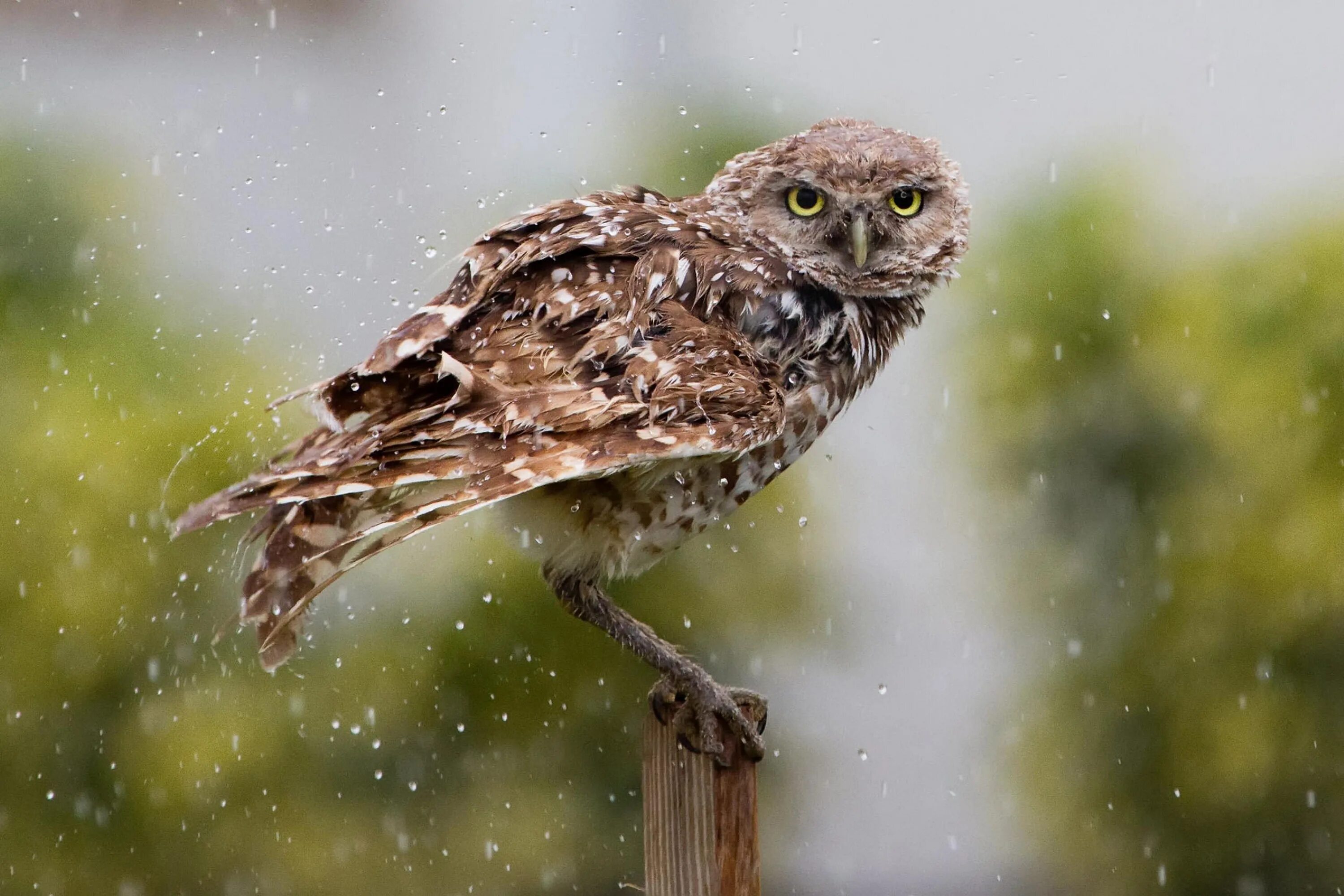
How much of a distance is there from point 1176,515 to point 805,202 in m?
2.51

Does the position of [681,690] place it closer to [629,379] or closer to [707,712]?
[707,712]

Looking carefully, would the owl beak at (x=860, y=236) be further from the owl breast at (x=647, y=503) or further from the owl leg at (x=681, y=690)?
the owl leg at (x=681, y=690)

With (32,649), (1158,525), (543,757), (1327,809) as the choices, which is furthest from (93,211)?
(1327,809)

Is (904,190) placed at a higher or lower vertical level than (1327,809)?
higher

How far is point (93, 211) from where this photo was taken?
3.75 metres

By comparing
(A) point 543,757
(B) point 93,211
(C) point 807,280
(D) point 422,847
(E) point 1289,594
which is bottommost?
(D) point 422,847

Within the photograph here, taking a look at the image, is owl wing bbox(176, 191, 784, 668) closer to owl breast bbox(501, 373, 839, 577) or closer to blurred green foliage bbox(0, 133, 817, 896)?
owl breast bbox(501, 373, 839, 577)

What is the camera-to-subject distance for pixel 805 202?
165cm

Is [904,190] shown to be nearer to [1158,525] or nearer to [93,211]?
[1158,525]

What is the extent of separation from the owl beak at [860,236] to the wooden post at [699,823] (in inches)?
24.5

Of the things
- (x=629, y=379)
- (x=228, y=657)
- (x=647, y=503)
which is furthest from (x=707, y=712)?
(x=228, y=657)

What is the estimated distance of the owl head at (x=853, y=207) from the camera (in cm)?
161

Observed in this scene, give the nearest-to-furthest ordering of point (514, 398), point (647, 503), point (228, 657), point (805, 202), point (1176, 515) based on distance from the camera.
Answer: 1. point (514, 398)
2. point (647, 503)
3. point (805, 202)
4. point (228, 657)
5. point (1176, 515)

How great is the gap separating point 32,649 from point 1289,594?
336cm
